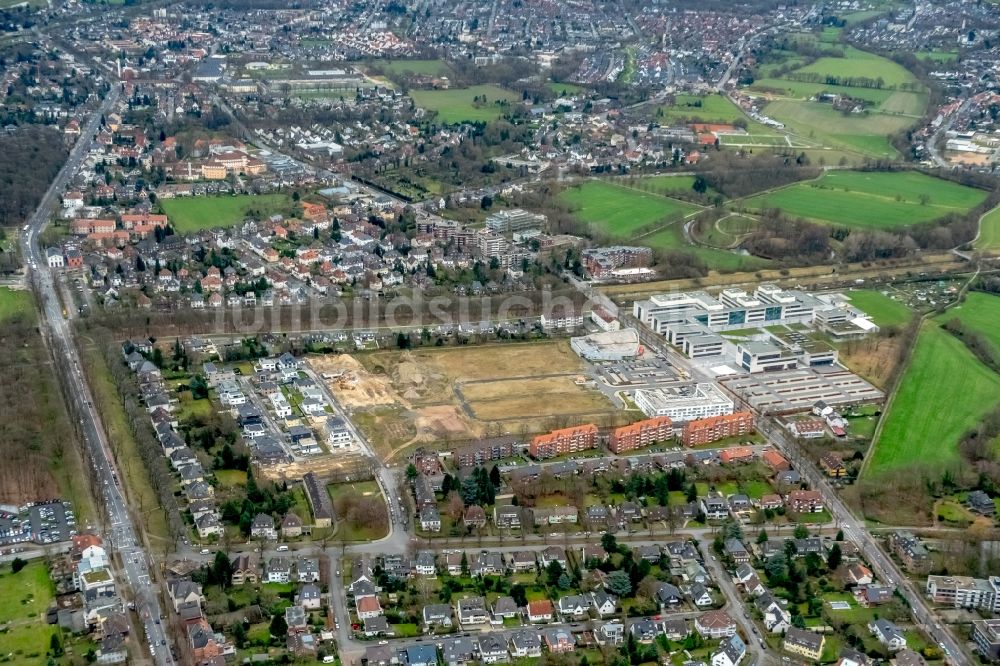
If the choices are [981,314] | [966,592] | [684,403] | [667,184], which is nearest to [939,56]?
[667,184]

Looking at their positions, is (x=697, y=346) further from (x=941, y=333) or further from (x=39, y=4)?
(x=39, y=4)

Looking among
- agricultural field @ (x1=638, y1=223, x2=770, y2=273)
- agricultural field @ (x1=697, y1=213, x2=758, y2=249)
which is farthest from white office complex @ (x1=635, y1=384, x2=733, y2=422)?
agricultural field @ (x1=697, y1=213, x2=758, y2=249)

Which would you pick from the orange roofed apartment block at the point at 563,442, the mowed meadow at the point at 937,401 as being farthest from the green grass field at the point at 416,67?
the orange roofed apartment block at the point at 563,442

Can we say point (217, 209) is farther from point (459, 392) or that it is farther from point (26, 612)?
point (26, 612)

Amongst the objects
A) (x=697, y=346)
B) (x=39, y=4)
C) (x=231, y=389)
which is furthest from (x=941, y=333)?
(x=39, y=4)

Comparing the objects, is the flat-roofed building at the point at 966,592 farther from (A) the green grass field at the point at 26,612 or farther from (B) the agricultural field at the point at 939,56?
(B) the agricultural field at the point at 939,56

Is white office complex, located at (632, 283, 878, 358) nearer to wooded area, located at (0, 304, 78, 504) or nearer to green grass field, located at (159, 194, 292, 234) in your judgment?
green grass field, located at (159, 194, 292, 234)
